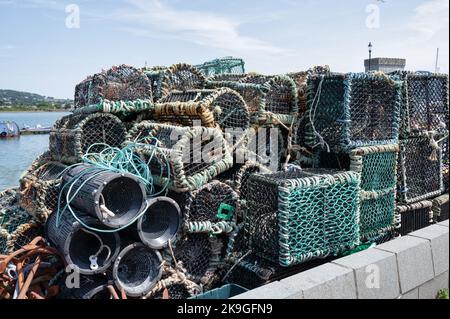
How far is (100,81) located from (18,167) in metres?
5.07

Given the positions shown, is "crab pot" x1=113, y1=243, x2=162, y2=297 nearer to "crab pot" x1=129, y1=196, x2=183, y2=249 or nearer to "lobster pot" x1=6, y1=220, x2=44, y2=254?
"crab pot" x1=129, y1=196, x2=183, y2=249

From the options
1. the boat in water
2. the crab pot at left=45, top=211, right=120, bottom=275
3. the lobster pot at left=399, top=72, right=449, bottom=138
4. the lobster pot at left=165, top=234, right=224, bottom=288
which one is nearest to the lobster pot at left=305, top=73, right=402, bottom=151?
the lobster pot at left=399, top=72, right=449, bottom=138

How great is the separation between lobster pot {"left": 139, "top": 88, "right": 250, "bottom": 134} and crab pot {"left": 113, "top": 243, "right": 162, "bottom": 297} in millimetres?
1186

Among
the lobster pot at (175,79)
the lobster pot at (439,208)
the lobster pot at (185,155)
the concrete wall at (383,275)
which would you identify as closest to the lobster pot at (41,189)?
the lobster pot at (185,155)

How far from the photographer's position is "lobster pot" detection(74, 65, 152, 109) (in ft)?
13.1

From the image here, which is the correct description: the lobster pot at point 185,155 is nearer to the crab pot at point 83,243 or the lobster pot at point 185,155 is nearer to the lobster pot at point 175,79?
the crab pot at point 83,243

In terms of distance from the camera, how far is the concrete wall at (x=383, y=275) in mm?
2631

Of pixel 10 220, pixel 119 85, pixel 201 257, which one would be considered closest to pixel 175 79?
pixel 119 85

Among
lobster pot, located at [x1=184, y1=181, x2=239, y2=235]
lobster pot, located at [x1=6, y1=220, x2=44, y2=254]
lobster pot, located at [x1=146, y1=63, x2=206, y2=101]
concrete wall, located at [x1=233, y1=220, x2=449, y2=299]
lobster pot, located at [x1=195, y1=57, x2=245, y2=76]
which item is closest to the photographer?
concrete wall, located at [x1=233, y1=220, x2=449, y2=299]

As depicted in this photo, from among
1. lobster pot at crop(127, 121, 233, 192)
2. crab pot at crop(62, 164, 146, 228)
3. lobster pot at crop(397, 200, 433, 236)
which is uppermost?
lobster pot at crop(127, 121, 233, 192)

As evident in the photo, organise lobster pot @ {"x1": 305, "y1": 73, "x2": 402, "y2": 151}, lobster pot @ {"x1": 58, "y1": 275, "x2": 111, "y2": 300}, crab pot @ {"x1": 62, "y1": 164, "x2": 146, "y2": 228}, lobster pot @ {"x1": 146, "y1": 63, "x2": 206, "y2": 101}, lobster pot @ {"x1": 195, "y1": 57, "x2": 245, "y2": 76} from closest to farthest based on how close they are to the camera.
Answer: crab pot @ {"x1": 62, "y1": 164, "x2": 146, "y2": 228}, lobster pot @ {"x1": 58, "y1": 275, "x2": 111, "y2": 300}, lobster pot @ {"x1": 305, "y1": 73, "x2": 402, "y2": 151}, lobster pot @ {"x1": 146, "y1": 63, "x2": 206, "y2": 101}, lobster pot @ {"x1": 195, "y1": 57, "x2": 245, "y2": 76}

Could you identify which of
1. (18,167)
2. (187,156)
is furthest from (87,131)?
(18,167)

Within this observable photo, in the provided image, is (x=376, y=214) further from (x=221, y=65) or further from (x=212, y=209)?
(x=221, y=65)

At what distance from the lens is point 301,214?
3246 mm
